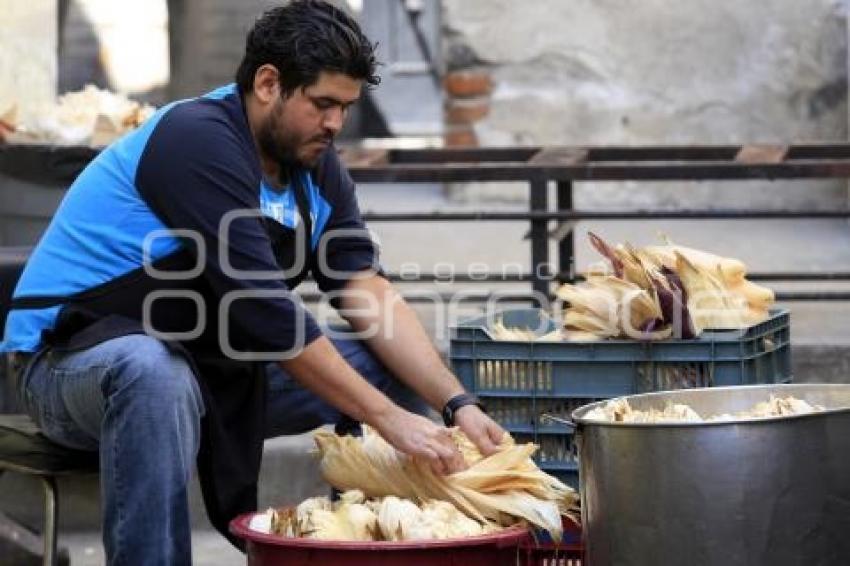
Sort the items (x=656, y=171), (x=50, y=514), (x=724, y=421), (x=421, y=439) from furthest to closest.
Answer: (x=656, y=171) < (x=50, y=514) < (x=421, y=439) < (x=724, y=421)

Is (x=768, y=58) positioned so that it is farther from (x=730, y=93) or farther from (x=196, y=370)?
(x=196, y=370)

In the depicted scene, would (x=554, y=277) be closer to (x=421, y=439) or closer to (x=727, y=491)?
(x=421, y=439)

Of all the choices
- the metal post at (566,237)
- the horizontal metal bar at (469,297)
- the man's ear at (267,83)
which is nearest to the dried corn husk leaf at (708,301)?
the man's ear at (267,83)

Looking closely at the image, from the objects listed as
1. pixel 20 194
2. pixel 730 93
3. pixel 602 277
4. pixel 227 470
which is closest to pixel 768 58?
pixel 730 93

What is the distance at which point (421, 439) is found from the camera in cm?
392

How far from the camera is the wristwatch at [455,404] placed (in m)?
4.18

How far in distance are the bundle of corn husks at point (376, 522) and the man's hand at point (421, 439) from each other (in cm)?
9

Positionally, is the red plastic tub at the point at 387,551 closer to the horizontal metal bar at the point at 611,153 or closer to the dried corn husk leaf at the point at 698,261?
the dried corn husk leaf at the point at 698,261

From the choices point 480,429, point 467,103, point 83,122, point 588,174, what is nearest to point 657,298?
point 480,429

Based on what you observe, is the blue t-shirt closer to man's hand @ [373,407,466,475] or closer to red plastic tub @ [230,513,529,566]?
man's hand @ [373,407,466,475]

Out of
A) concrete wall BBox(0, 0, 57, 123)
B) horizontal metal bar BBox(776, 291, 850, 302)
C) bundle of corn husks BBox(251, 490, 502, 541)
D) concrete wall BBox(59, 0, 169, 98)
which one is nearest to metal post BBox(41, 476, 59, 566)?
bundle of corn husks BBox(251, 490, 502, 541)

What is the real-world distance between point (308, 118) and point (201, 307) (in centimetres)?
48

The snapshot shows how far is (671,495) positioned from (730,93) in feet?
22.5

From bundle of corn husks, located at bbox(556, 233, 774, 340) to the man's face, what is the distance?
29.2 inches
